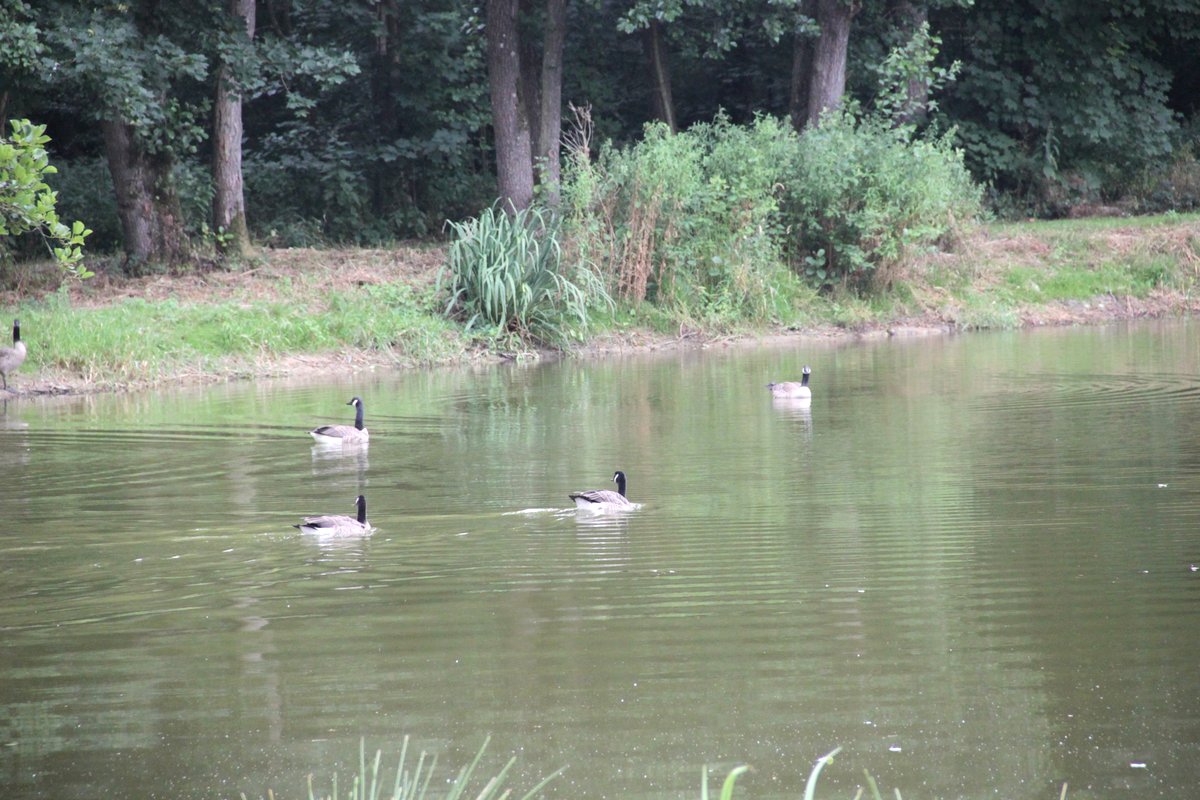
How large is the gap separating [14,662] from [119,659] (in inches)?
21.3

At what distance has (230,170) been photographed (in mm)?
27078

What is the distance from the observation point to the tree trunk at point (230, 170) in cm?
2670

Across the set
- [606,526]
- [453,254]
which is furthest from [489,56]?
[606,526]

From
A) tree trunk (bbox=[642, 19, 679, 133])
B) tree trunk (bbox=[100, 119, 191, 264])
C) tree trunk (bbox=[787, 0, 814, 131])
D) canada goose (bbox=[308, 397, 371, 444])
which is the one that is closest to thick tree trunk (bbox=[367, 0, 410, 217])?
tree trunk (bbox=[642, 19, 679, 133])

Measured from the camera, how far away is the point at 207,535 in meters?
11.0

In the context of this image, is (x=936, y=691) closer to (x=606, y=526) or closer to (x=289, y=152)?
(x=606, y=526)

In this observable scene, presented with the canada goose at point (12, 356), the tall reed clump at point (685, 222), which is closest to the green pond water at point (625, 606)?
the canada goose at point (12, 356)

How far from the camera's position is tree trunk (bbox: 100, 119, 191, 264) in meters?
25.3

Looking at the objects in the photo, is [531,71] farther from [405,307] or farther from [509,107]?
[405,307]

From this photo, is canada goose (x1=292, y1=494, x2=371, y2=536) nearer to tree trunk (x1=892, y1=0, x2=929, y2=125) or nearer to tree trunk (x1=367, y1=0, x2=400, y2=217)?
tree trunk (x1=892, y1=0, x2=929, y2=125)

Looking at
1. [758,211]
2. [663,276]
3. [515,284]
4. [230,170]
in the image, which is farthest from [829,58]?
[230,170]

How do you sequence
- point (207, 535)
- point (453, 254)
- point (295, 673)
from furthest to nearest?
point (453, 254) < point (207, 535) < point (295, 673)

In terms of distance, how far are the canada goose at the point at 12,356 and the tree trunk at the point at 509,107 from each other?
31.9ft

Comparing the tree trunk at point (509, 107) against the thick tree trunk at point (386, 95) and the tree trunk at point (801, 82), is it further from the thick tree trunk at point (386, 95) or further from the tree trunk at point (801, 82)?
the tree trunk at point (801, 82)
